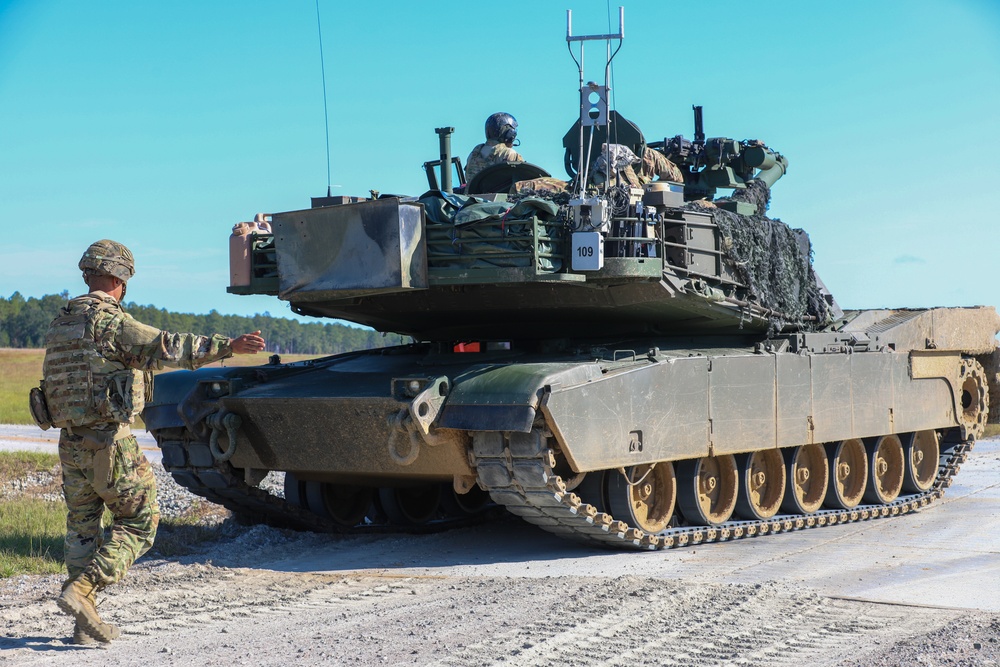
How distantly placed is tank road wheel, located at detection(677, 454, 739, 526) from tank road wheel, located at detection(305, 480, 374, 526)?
3099 mm

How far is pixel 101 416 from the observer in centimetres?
662

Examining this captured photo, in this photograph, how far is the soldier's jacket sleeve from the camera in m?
6.55

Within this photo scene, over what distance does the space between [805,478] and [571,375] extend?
13.9ft

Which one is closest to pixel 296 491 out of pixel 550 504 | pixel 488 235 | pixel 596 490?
pixel 596 490

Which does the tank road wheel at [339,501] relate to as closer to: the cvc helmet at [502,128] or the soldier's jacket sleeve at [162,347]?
the cvc helmet at [502,128]

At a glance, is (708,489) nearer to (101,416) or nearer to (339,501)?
(339,501)

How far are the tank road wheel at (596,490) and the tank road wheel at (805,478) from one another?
2.44 meters

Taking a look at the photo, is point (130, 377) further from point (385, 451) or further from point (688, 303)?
point (688, 303)

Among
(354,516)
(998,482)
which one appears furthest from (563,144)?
(998,482)

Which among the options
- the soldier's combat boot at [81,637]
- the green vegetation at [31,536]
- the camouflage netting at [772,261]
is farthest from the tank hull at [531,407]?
the soldier's combat boot at [81,637]

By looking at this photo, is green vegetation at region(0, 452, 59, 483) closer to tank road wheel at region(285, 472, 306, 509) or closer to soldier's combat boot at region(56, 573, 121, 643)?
tank road wheel at region(285, 472, 306, 509)

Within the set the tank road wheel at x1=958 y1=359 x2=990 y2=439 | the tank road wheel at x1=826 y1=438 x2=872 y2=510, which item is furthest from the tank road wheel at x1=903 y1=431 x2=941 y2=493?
the tank road wheel at x1=826 y1=438 x2=872 y2=510

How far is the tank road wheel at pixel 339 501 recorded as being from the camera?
11312 mm

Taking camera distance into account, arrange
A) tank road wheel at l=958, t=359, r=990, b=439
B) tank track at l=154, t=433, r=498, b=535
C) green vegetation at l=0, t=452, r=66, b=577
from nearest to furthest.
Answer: green vegetation at l=0, t=452, r=66, b=577
tank track at l=154, t=433, r=498, b=535
tank road wheel at l=958, t=359, r=990, b=439
